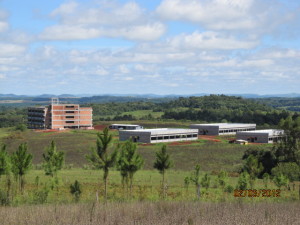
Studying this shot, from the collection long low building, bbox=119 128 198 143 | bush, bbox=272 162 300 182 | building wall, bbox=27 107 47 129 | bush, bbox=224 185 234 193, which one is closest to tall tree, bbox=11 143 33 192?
bush, bbox=224 185 234 193

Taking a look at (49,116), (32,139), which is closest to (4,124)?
(49,116)

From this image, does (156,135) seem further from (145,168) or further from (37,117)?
(37,117)

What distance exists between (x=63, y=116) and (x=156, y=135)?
60704 mm

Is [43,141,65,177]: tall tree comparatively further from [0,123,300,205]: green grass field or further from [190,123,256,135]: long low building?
[190,123,256,135]: long low building

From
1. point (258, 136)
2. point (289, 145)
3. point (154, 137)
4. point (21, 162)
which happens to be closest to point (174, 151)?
point (154, 137)

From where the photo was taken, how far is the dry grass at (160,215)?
16.0 m

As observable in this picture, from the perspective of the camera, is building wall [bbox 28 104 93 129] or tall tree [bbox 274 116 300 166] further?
building wall [bbox 28 104 93 129]

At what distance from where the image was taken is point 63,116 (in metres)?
168

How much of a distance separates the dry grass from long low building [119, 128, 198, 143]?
318 feet

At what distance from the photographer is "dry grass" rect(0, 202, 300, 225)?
1605 centimetres

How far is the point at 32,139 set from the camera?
122m

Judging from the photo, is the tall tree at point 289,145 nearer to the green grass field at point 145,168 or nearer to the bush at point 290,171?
the green grass field at point 145,168

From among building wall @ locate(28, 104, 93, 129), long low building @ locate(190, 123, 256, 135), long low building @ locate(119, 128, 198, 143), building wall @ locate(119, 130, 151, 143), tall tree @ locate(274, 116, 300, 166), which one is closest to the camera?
tall tree @ locate(274, 116, 300, 166)

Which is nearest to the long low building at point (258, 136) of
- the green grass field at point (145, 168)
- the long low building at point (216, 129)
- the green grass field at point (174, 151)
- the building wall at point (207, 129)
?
the green grass field at point (145, 168)
